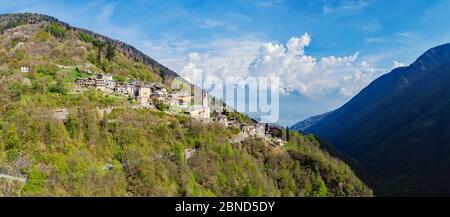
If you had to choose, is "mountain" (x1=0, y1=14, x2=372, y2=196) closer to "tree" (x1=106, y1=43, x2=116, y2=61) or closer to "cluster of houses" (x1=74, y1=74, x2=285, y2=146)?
"cluster of houses" (x1=74, y1=74, x2=285, y2=146)

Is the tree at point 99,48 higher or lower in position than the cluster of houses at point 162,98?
higher

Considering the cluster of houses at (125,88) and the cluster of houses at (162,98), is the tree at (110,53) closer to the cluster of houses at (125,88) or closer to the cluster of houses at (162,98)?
the cluster of houses at (162,98)

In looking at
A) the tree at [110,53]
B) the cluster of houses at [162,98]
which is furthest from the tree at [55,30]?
the cluster of houses at [162,98]

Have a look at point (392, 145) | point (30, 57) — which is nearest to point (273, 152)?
point (30, 57)

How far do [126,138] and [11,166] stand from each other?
749 cm

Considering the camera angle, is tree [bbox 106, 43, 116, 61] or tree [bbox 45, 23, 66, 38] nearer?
tree [bbox 106, 43, 116, 61]

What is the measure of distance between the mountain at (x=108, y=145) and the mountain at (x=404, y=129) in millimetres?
18176

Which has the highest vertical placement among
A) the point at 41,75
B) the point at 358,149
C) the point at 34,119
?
the point at 41,75

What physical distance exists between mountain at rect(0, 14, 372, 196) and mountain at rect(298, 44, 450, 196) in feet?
Answer: 59.6

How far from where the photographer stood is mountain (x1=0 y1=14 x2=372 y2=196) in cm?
1824

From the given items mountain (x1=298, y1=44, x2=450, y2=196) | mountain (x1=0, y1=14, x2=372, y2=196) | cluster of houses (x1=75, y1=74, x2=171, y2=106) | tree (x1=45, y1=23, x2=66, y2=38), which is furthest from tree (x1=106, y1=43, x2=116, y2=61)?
mountain (x1=298, y1=44, x2=450, y2=196)

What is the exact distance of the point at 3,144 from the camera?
18578 millimetres

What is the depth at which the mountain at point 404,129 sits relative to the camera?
5694 cm
